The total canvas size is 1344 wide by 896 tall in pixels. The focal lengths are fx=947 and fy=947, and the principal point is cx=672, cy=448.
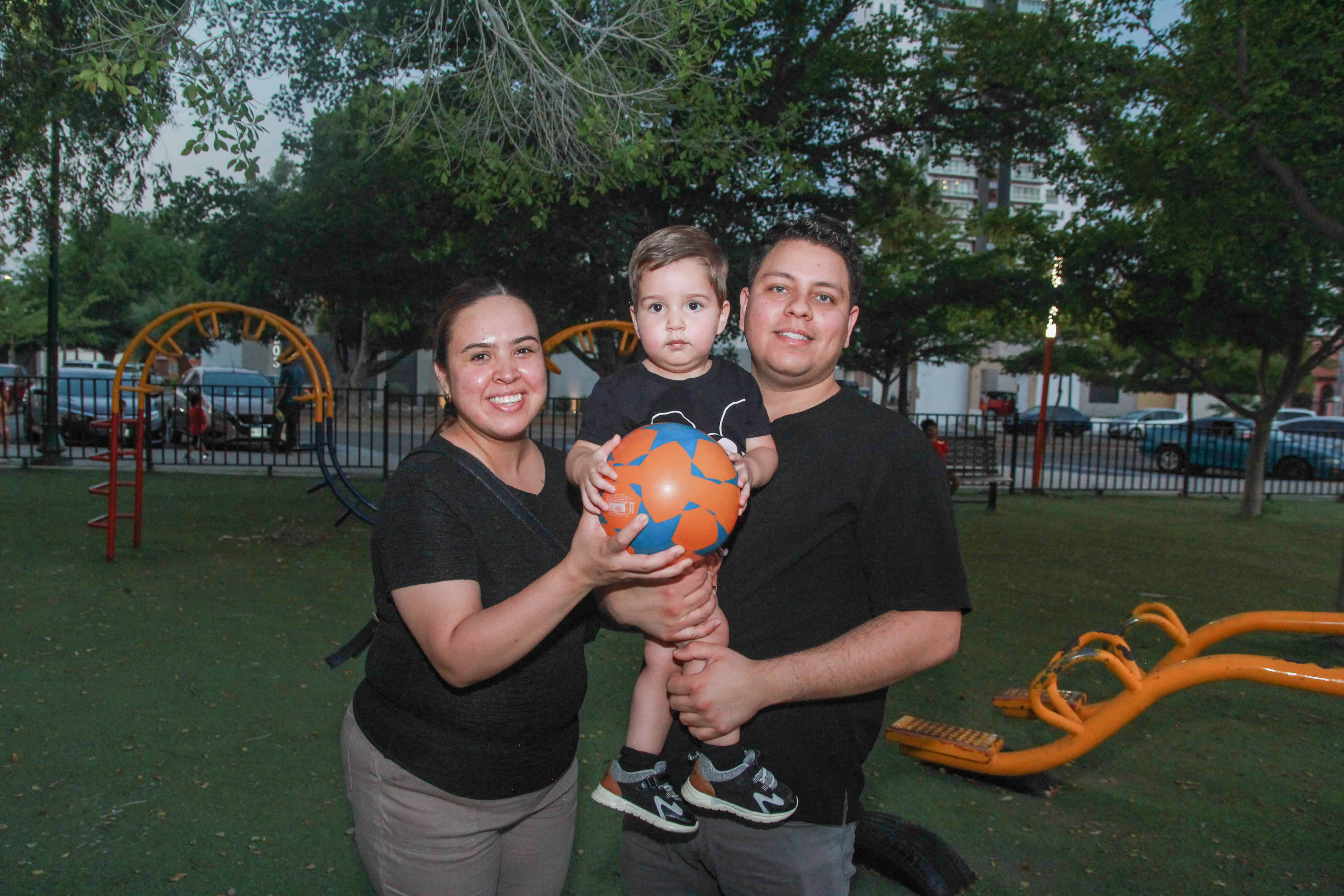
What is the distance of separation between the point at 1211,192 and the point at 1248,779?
5.94m

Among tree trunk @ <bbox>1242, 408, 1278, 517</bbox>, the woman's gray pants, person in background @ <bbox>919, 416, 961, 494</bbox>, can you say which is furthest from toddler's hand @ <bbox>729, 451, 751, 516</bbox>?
tree trunk @ <bbox>1242, 408, 1278, 517</bbox>

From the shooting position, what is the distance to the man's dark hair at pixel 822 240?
93.7 inches

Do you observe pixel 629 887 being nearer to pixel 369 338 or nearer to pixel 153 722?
pixel 153 722

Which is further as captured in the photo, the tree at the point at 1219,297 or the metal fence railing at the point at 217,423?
the metal fence railing at the point at 217,423

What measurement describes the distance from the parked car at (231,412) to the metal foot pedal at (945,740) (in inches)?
575

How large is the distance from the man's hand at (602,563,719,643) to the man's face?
0.58 metres

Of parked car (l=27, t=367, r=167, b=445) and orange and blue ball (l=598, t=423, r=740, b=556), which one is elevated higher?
orange and blue ball (l=598, t=423, r=740, b=556)

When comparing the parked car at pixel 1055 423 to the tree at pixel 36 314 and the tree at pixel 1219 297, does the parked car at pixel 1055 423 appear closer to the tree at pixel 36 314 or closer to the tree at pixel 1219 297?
the tree at pixel 1219 297

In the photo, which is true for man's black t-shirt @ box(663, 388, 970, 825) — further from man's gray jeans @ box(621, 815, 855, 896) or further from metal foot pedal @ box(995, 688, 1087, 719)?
metal foot pedal @ box(995, 688, 1087, 719)

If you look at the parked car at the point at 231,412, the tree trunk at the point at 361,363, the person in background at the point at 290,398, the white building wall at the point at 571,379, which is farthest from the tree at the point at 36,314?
the person in background at the point at 290,398

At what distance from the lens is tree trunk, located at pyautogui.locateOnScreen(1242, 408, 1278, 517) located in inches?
625

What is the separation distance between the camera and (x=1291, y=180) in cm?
781

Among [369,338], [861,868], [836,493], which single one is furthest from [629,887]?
[369,338]

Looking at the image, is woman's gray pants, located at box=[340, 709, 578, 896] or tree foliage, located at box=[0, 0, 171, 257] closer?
woman's gray pants, located at box=[340, 709, 578, 896]
